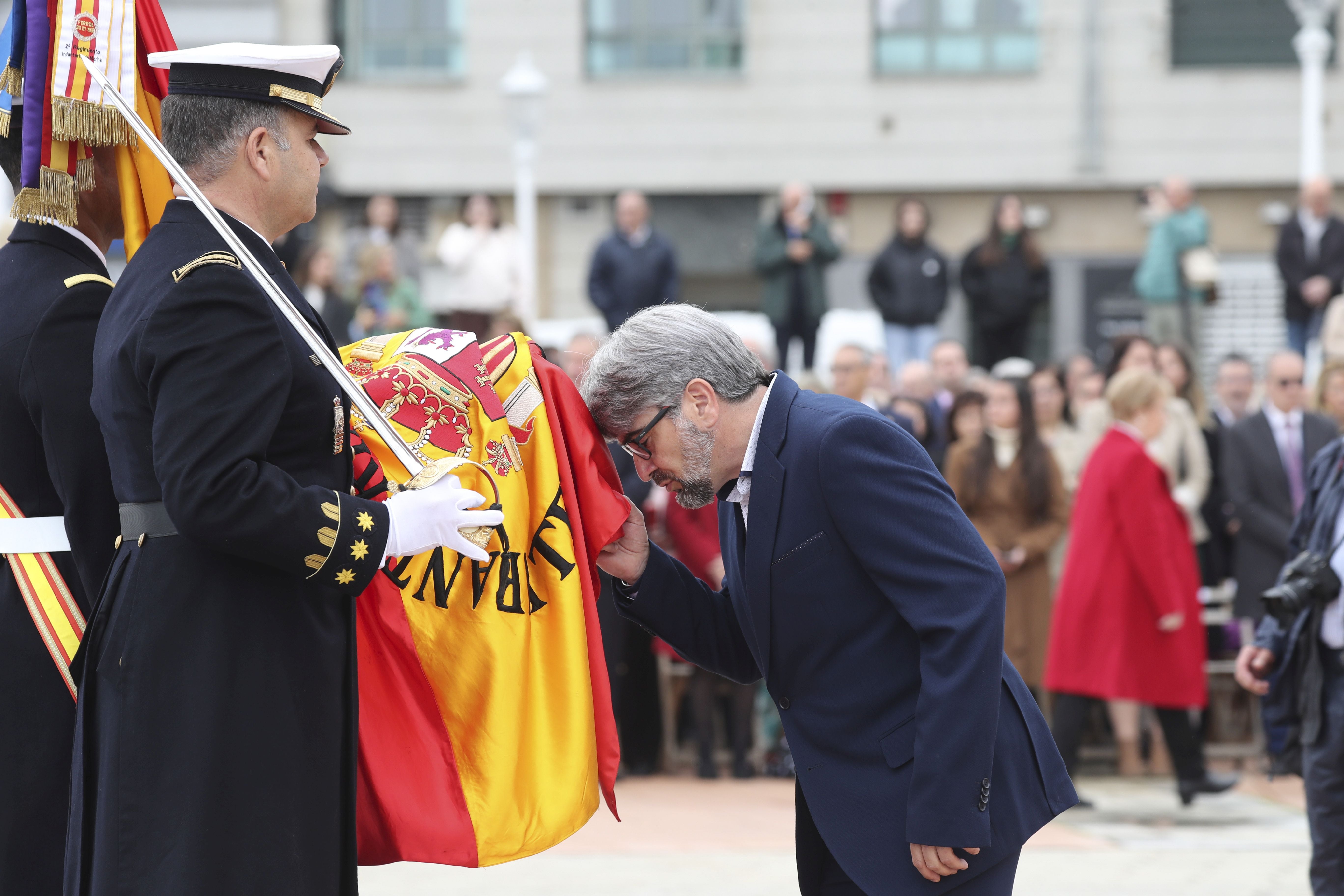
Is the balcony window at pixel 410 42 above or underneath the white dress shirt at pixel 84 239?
above

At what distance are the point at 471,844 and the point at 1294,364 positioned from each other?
24.2ft

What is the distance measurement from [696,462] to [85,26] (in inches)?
55.9

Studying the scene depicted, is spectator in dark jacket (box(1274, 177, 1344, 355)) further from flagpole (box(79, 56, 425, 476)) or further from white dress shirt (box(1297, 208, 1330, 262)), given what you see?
flagpole (box(79, 56, 425, 476))

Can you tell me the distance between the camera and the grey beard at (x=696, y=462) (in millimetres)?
3223

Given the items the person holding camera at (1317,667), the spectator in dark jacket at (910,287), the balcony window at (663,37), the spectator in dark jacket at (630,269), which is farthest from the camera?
the balcony window at (663,37)

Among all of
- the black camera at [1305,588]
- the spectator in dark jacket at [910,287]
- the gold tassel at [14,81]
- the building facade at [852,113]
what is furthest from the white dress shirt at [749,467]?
the building facade at [852,113]

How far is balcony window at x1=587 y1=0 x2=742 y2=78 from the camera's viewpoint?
2017 centimetres

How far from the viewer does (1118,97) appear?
19812 mm

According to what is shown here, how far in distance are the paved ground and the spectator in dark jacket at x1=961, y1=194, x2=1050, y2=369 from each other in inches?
203

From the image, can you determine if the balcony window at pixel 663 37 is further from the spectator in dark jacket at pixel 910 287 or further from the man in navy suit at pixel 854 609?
the man in navy suit at pixel 854 609

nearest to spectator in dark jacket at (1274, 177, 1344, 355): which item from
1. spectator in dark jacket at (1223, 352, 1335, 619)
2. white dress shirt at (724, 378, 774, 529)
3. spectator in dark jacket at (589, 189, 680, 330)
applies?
spectator in dark jacket at (1223, 352, 1335, 619)

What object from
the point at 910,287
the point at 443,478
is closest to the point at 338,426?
the point at 443,478

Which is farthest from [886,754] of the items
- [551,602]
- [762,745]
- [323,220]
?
[323,220]

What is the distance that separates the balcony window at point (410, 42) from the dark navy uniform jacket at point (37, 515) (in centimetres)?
1739
